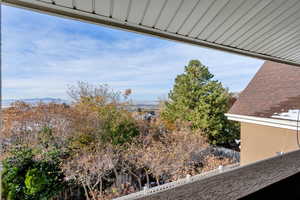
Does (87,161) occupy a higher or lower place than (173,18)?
lower

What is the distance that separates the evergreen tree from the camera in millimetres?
8188

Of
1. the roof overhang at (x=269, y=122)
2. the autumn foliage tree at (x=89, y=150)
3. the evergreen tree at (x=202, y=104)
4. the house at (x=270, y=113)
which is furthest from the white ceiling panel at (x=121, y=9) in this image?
the evergreen tree at (x=202, y=104)

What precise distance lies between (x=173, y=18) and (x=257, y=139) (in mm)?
4210

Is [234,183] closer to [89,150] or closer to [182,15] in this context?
[182,15]

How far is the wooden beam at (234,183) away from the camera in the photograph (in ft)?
1.86

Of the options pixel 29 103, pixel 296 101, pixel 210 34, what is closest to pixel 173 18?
pixel 210 34

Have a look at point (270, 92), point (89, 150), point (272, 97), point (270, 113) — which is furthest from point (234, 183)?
point (270, 92)

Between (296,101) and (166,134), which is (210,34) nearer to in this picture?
(296,101)

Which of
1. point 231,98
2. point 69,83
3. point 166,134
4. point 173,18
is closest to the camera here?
point 173,18

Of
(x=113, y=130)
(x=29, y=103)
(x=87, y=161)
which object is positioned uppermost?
(x=29, y=103)

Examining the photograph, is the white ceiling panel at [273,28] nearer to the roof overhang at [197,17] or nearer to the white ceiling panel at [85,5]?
the roof overhang at [197,17]

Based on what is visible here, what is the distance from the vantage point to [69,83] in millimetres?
5324

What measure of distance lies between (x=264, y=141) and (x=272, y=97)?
1115 mm

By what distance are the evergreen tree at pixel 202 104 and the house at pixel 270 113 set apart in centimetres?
327
